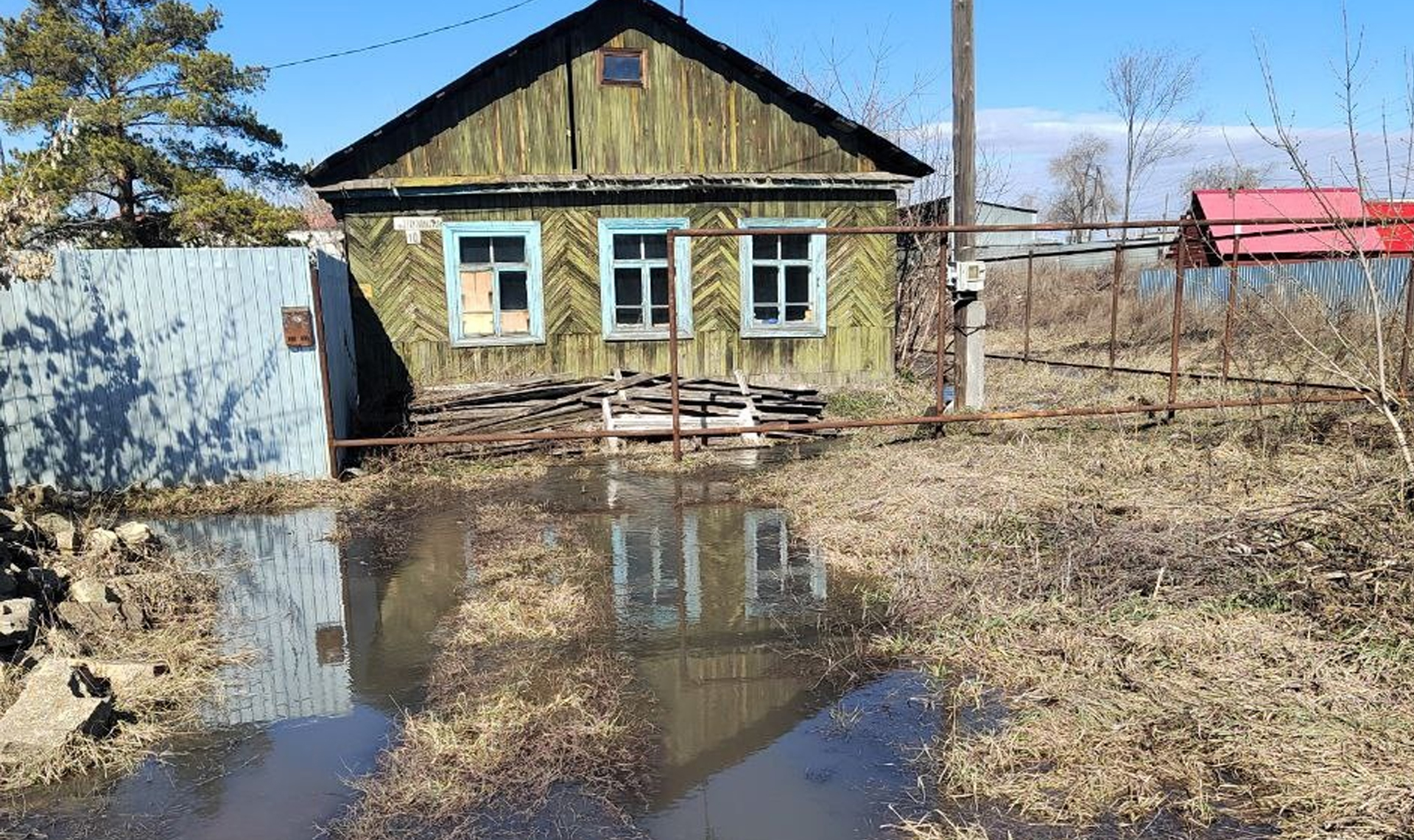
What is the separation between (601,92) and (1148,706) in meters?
11.0

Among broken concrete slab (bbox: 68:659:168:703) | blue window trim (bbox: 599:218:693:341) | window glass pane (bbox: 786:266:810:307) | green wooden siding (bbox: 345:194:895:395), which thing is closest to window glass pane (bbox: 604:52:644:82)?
green wooden siding (bbox: 345:194:895:395)

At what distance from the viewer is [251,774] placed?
11.2 feet

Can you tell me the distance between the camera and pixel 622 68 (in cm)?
1211

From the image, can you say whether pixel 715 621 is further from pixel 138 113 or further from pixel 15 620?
Answer: pixel 138 113

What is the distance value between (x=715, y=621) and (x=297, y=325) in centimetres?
543

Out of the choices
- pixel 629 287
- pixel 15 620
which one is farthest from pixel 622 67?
pixel 15 620

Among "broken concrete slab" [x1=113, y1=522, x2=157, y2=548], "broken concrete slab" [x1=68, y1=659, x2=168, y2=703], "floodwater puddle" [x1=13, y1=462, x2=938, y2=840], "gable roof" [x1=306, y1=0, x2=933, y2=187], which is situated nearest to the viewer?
"floodwater puddle" [x1=13, y1=462, x2=938, y2=840]

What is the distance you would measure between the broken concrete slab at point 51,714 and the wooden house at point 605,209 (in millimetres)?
8361

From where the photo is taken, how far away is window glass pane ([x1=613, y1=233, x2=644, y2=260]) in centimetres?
1232

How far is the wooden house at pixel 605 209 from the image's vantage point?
38.5 feet

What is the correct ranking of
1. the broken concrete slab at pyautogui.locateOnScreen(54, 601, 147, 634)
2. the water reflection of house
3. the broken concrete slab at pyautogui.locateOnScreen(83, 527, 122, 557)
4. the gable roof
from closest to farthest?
the water reflection of house
the broken concrete slab at pyautogui.locateOnScreen(54, 601, 147, 634)
the broken concrete slab at pyautogui.locateOnScreen(83, 527, 122, 557)
the gable roof

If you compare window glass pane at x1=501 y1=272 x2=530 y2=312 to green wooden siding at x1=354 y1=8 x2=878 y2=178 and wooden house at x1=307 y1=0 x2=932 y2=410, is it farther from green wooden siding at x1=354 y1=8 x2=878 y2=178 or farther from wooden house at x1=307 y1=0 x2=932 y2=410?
green wooden siding at x1=354 y1=8 x2=878 y2=178

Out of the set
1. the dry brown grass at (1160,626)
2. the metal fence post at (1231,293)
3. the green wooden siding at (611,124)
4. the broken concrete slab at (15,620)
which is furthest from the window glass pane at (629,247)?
the broken concrete slab at (15,620)

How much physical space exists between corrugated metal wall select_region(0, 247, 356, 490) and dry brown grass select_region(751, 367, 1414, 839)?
505 centimetres
